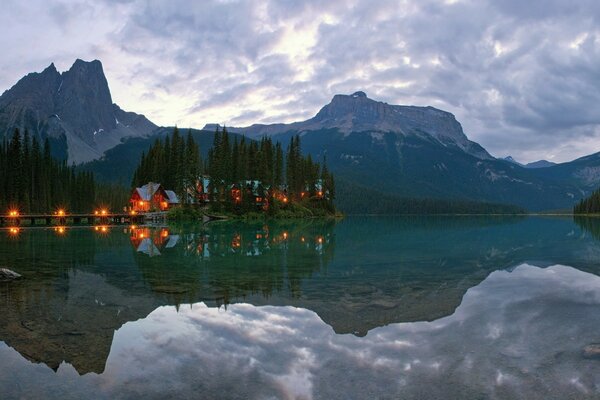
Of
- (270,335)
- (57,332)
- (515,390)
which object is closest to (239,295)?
(270,335)

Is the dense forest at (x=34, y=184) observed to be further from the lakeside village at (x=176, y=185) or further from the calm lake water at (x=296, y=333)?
the calm lake water at (x=296, y=333)

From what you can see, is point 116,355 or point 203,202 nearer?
point 116,355

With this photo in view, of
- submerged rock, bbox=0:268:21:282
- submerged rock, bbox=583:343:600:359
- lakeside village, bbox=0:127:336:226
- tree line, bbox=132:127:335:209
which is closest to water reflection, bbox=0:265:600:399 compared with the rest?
submerged rock, bbox=583:343:600:359

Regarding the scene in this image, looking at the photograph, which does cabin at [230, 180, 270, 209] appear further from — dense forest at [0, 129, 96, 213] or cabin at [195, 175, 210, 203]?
dense forest at [0, 129, 96, 213]

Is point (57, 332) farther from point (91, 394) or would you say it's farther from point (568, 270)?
point (568, 270)

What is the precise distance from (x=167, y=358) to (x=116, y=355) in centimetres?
148

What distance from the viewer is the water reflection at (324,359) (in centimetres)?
1009

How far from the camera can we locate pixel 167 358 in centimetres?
1216

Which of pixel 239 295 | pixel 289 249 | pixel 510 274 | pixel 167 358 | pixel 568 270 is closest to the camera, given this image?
pixel 167 358

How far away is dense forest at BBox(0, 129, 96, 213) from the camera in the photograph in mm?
104750

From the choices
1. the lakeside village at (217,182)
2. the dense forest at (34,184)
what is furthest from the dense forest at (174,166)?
the dense forest at (34,184)

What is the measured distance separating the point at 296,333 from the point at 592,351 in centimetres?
864

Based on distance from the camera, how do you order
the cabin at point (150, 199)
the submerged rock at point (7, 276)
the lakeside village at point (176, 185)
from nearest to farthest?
the submerged rock at point (7, 276)
the lakeside village at point (176, 185)
the cabin at point (150, 199)

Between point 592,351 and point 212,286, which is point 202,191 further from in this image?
point 592,351
